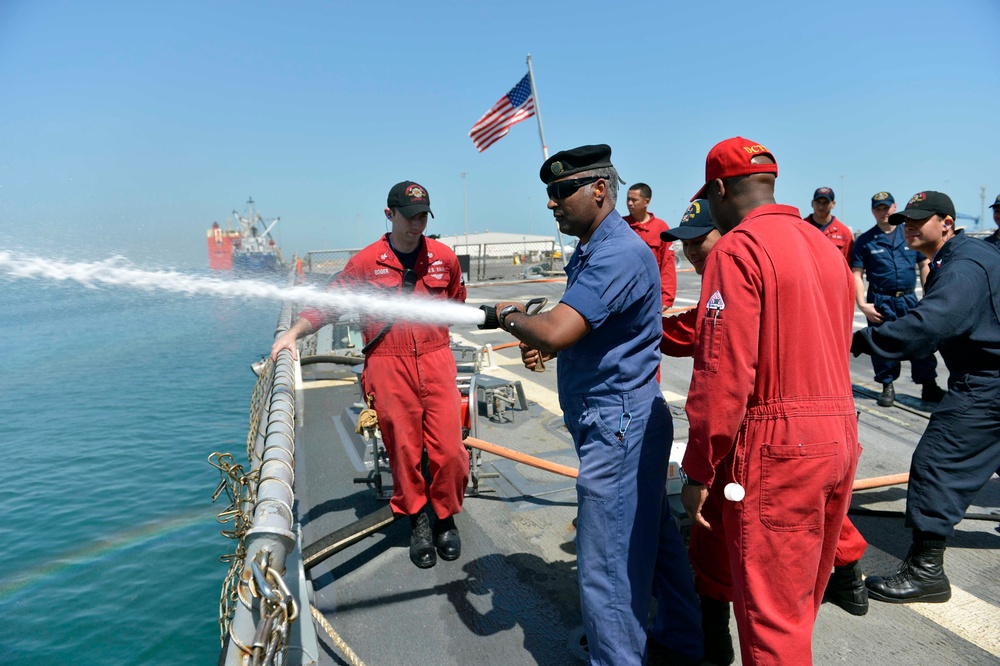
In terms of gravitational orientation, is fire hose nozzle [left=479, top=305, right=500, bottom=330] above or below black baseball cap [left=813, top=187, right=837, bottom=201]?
below

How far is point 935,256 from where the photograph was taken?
3461 millimetres

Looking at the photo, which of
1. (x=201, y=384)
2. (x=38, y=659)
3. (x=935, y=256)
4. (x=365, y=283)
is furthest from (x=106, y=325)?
(x=935, y=256)

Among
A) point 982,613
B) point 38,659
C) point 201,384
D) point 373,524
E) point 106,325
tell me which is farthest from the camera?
point 106,325

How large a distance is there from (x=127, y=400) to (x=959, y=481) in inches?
676

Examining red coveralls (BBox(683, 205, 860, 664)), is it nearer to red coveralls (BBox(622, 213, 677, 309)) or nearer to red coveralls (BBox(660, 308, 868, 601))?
red coveralls (BBox(660, 308, 868, 601))

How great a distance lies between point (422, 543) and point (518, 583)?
63 cm

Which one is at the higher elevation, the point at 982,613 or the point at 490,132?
the point at 490,132

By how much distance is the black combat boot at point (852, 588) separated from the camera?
2.98m

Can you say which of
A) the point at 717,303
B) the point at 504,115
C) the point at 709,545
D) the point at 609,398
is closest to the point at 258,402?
the point at 609,398

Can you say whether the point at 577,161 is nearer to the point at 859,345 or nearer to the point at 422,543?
the point at 859,345

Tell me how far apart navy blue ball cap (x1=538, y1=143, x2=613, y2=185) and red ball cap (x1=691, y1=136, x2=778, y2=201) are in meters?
0.47

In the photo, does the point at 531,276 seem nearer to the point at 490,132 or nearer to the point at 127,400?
the point at 490,132

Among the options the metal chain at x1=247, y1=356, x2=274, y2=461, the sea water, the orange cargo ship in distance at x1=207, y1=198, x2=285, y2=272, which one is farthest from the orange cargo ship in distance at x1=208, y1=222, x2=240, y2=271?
the metal chain at x1=247, y1=356, x2=274, y2=461

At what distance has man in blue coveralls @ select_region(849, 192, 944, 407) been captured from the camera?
6711mm
